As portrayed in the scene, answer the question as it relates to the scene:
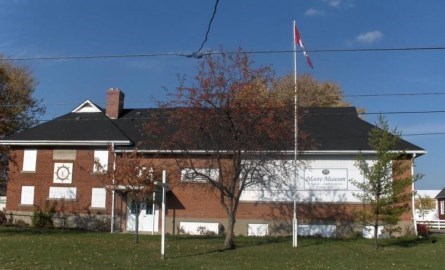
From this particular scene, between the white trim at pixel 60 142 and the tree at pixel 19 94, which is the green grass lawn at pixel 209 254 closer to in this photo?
the white trim at pixel 60 142

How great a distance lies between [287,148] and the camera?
79.5ft

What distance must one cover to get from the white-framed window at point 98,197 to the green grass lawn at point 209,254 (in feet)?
20.5

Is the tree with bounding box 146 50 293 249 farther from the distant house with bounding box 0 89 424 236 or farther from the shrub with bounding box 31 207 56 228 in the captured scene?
the shrub with bounding box 31 207 56 228

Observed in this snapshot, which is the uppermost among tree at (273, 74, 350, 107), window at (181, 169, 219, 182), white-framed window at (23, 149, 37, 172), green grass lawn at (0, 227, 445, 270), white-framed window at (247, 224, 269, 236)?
tree at (273, 74, 350, 107)

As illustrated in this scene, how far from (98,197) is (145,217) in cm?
319

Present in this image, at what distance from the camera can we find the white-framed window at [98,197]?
31.9 m

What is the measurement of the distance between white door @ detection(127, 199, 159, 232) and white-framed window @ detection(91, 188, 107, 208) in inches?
65.4

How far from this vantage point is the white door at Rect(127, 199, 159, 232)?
30.9 m

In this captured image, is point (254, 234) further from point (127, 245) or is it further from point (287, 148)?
point (127, 245)

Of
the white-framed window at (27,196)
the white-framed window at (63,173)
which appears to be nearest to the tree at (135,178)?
the white-framed window at (63,173)

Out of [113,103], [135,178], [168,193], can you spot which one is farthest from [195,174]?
[113,103]

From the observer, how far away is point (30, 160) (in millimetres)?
33188

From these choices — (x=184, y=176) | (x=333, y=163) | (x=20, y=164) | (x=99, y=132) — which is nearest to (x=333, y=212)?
(x=333, y=163)

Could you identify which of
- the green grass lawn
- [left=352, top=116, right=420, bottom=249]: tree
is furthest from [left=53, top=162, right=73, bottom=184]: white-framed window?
[left=352, top=116, right=420, bottom=249]: tree
